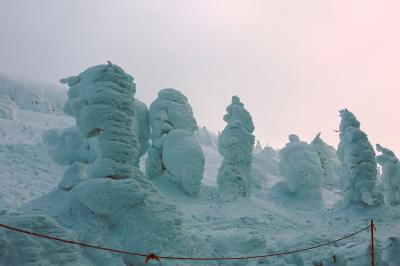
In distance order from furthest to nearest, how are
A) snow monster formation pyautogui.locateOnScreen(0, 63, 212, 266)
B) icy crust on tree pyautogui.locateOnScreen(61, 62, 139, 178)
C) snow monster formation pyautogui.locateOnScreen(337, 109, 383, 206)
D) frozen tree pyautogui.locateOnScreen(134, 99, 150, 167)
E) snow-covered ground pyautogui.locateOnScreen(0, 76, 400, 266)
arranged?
frozen tree pyautogui.locateOnScreen(134, 99, 150, 167)
snow monster formation pyautogui.locateOnScreen(337, 109, 383, 206)
icy crust on tree pyautogui.locateOnScreen(61, 62, 139, 178)
snow-covered ground pyautogui.locateOnScreen(0, 76, 400, 266)
snow monster formation pyautogui.locateOnScreen(0, 63, 212, 266)

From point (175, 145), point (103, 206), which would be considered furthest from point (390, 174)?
point (103, 206)

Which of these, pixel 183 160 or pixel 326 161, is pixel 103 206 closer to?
pixel 183 160

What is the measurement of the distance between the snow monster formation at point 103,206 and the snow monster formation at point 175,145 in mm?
8546

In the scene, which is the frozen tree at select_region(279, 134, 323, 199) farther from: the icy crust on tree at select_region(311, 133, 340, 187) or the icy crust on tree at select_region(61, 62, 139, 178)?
the icy crust on tree at select_region(61, 62, 139, 178)

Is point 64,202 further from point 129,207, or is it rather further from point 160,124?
point 160,124

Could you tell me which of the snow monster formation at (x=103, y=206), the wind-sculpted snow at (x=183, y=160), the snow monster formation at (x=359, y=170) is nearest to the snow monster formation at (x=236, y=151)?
the wind-sculpted snow at (x=183, y=160)

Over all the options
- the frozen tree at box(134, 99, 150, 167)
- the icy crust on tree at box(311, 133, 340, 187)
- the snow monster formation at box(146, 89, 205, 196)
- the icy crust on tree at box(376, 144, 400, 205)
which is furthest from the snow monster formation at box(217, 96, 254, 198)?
the icy crust on tree at box(311, 133, 340, 187)

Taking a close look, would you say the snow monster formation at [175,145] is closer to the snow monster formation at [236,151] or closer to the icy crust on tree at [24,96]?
the snow monster formation at [236,151]

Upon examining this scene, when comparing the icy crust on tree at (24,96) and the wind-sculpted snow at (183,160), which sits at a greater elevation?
the icy crust on tree at (24,96)

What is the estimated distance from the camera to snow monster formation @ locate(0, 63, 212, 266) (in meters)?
6.78

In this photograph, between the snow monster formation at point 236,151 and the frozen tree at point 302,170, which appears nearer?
the snow monster formation at point 236,151

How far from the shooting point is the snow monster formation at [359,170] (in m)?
17.1

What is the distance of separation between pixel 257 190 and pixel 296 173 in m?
3.16

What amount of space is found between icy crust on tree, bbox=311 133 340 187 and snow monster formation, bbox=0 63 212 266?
25.1 metres
